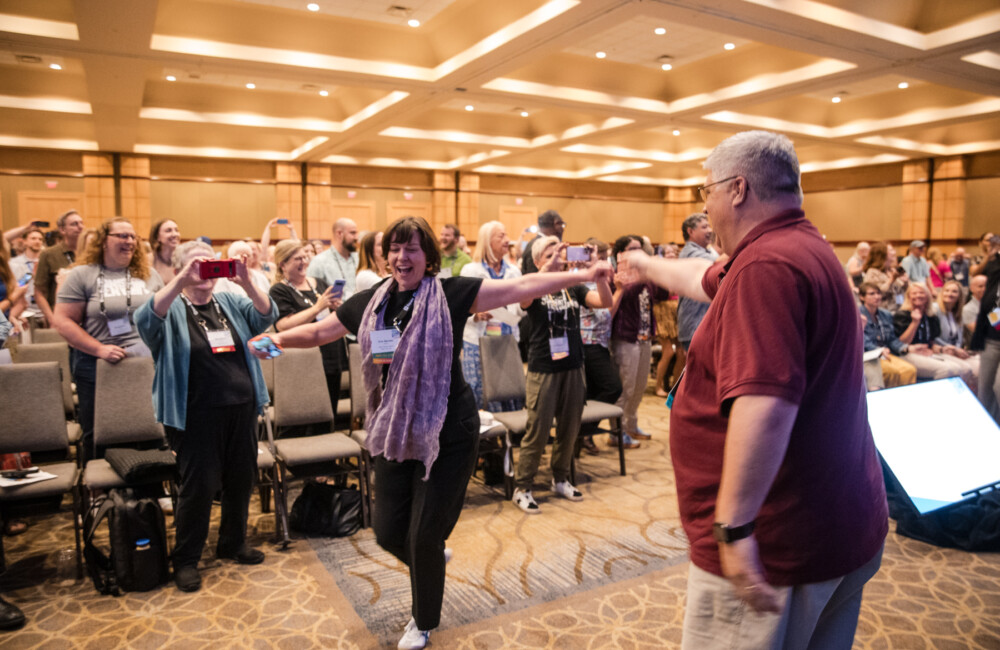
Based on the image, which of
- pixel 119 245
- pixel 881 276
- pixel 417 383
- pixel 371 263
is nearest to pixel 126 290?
pixel 119 245

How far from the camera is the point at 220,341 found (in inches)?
124

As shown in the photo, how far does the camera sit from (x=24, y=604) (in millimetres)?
2953

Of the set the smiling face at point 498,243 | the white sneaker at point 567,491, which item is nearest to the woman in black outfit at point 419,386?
the white sneaker at point 567,491

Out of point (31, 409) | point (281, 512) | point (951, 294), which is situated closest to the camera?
point (31, 409)

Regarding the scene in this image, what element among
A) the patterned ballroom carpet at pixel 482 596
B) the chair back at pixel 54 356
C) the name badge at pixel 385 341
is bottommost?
the patterned ballroom carpet at pixel 482 596

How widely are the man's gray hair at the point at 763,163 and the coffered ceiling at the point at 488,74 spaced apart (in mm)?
5281

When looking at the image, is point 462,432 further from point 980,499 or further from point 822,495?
point 980,499

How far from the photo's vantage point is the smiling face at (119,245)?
144 inches

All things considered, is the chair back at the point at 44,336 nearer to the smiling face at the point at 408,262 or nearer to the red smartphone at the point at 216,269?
the red smartphone at the point at 216,269

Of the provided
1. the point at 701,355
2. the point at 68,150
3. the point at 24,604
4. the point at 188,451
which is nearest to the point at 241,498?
the point at 188,451

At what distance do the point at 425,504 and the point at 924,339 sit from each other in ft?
18.4

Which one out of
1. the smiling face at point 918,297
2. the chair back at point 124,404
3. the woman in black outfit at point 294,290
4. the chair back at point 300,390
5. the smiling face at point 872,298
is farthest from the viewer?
the smiling face at point 918,297

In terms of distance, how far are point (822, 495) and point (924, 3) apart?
7.96m

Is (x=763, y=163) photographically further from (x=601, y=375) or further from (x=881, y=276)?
(x=881, y=276)
